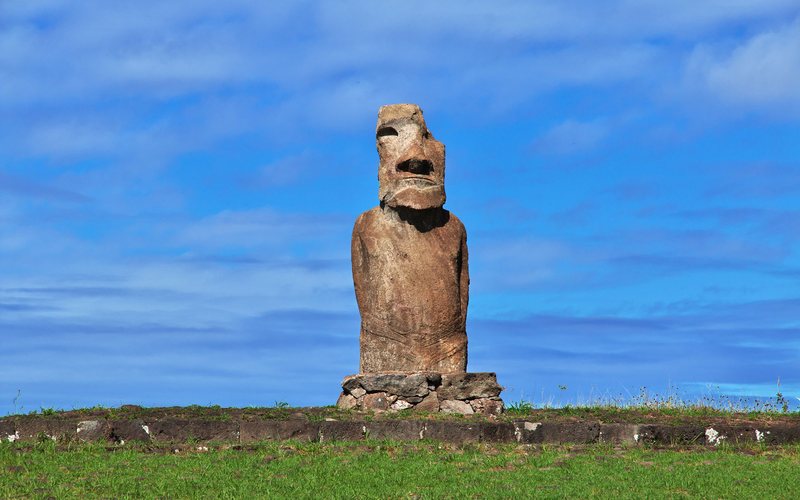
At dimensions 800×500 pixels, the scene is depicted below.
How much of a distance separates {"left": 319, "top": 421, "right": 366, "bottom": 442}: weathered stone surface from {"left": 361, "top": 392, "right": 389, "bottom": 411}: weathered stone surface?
4.84ft

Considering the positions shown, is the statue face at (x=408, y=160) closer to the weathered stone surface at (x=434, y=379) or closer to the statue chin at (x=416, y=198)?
the statue chin at (x=416, y=198)

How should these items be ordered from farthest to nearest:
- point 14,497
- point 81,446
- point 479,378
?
point 479,378 < point 81,446 < point 14,497

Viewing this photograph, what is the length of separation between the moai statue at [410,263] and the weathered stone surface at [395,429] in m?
2.26

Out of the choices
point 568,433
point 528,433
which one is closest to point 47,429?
point 528,433

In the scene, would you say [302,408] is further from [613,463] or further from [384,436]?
[613,463]

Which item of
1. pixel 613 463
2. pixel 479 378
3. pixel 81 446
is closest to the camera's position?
pixel 613 463

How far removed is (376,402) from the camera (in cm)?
1578

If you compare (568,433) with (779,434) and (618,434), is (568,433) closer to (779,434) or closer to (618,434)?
(618,434)

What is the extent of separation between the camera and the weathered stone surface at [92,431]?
14273mm

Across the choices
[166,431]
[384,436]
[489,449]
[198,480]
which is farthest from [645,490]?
[166,431]

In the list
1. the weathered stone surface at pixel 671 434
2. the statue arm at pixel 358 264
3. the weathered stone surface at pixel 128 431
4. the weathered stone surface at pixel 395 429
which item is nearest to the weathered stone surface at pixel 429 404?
the weathered stone surface at pixel 395 429

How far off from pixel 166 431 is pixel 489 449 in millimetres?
4276

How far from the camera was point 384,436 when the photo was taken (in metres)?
14.2

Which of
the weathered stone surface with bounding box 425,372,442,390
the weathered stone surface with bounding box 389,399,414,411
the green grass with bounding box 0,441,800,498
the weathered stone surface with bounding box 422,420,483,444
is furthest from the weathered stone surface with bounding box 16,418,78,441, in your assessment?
the weathered stone surface with bounding box 425,372,442,390
